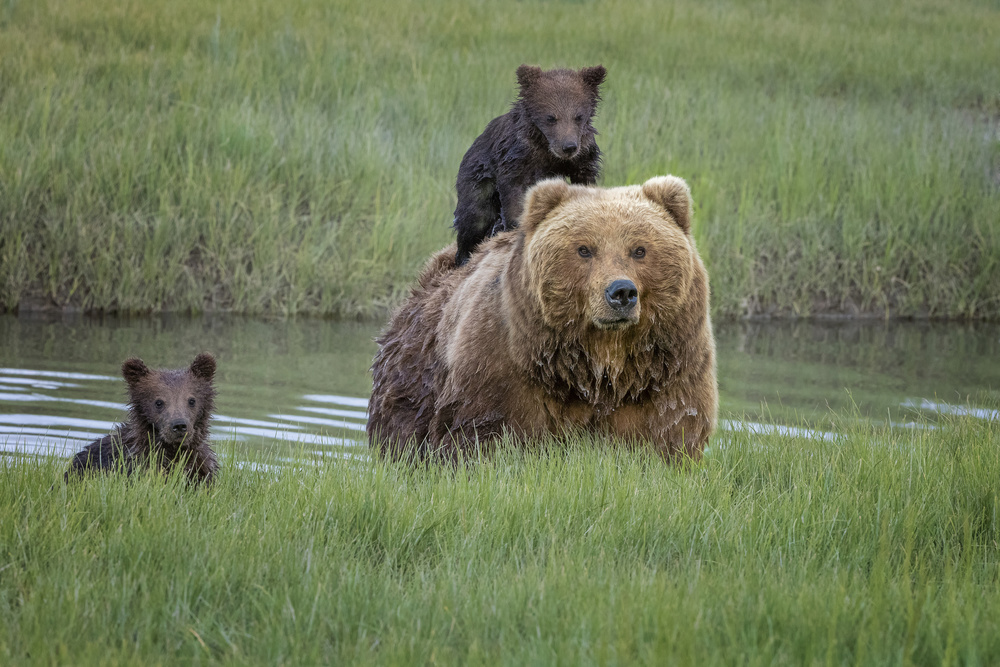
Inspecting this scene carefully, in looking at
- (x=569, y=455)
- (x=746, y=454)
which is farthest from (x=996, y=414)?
(x=569, y=455)

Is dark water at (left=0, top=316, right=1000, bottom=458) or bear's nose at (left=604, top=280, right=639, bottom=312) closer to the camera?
bear's nose at (left=604, top=280, right=639, bottom=312)

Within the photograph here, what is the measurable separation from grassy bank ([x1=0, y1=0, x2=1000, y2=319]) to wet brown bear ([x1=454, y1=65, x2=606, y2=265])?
14.5 feet

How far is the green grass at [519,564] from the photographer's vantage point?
2.78m

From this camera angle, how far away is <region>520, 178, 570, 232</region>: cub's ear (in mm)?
4457

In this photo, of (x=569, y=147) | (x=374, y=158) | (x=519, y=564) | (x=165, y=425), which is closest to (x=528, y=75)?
(x=569, y=147)

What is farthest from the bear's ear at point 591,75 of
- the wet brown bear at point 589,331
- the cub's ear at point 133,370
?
the cub's ear at point 133,370

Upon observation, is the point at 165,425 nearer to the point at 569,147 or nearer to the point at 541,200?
the point at 541,200

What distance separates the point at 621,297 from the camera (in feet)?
13.0

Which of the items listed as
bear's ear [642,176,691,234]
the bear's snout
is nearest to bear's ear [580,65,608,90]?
the bear's snout

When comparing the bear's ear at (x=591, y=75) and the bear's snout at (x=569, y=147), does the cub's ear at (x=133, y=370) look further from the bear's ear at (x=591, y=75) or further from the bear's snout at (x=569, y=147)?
the bear's ear at (x=591, y=75)

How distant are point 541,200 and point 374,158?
282 inches

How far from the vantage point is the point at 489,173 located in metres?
6.16

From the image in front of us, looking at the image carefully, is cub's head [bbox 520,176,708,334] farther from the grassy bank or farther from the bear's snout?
the grassy bank

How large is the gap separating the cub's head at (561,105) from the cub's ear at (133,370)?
230cm
